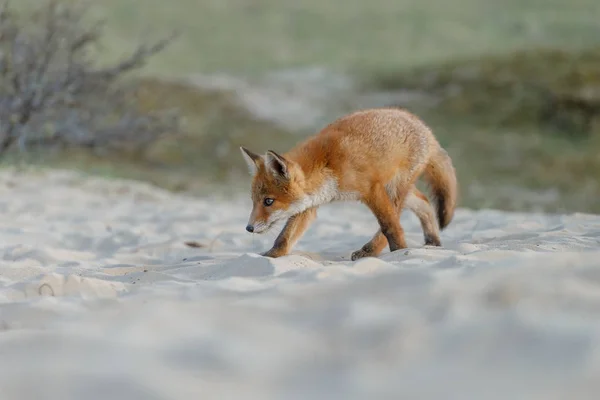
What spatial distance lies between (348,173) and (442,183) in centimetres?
118

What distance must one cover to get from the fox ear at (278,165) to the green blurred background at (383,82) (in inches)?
278

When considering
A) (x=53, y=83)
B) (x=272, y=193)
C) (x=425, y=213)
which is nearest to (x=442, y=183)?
(x=425, y=213)

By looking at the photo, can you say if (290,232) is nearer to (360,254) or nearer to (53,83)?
(360,254)

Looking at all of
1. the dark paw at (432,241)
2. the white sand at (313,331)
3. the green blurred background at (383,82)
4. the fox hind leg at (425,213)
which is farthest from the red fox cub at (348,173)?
the green blurred background at (383,82)

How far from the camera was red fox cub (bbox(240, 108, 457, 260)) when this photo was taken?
18.2 ft

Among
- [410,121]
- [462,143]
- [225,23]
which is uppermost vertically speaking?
[225,23]

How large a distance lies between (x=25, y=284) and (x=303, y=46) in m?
24.4

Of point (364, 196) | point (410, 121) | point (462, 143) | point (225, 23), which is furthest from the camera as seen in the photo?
point (225, 23)

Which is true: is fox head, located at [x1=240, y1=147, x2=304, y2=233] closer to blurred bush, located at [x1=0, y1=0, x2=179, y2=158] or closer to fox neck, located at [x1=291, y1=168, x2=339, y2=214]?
fox neck, located at [x1=291, y1=168, x2=339, y2=214]

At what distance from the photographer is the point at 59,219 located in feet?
28.2

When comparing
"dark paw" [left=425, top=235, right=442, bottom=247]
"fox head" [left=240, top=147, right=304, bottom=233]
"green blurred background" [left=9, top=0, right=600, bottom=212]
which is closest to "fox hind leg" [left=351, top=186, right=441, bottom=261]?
"dark paw" [left=425, top=235, right=442, bottom=247]

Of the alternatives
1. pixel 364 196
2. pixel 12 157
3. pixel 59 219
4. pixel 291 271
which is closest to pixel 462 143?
pixel 12 157

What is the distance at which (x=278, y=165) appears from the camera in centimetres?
543

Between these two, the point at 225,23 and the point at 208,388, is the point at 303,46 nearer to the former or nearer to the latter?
the point at 225,23
